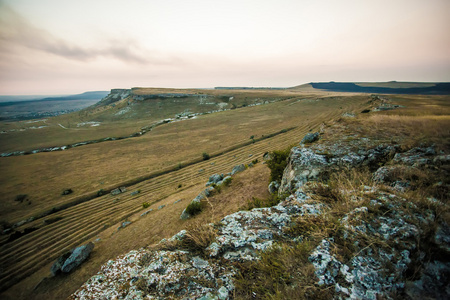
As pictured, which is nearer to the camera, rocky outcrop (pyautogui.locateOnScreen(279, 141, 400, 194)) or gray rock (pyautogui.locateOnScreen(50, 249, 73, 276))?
rocky outcrop (pyautogui.locateOnScreen(279, 141, 400, 194))

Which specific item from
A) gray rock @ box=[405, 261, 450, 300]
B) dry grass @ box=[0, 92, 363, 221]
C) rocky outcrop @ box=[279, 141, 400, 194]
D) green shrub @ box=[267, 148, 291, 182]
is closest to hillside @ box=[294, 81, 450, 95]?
dry grass @ box=[0, 92, 363, 221]

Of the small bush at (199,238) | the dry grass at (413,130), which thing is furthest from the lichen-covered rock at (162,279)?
the dry grass at (413,130)

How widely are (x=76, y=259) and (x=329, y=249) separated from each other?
13378mm

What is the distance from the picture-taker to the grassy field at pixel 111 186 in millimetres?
10680

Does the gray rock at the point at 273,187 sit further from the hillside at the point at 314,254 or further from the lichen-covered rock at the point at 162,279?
the lichen-covered rock at the point at 162,279

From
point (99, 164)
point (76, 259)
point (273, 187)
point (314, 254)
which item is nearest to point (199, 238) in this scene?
point (314, 254)

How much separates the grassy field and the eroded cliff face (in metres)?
1.20

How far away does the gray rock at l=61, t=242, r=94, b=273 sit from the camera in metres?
9.65

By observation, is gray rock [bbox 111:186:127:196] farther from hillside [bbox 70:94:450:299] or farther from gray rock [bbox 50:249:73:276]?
hillside [bbox 70:94:450:299]

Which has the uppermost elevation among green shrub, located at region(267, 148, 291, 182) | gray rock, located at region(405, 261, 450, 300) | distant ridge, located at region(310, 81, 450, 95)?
distant ridge, located at region(310, 81, 450, 95)

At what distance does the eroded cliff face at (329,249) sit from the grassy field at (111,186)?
1201 mm

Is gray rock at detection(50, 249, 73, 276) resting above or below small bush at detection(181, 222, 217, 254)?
below

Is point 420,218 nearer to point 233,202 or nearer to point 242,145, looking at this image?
point 233,202

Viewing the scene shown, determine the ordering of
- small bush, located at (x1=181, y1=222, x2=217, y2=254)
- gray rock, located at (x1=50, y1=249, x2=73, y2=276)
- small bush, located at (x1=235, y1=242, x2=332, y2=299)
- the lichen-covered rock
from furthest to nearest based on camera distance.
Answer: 1. gray rock, located at (x1=50, y1=249, x2=73, y2=276)
2. small bush, located at (x1=181, y1=222, x2=217, y2=254)
3. the lichen-covered rock
4. small bush, located at (x1=235, y1=242, x2=332, y2=299)
